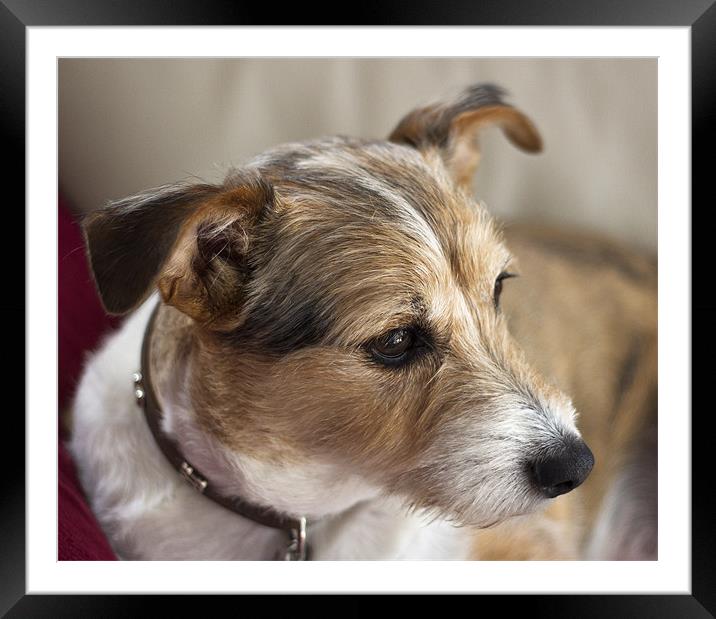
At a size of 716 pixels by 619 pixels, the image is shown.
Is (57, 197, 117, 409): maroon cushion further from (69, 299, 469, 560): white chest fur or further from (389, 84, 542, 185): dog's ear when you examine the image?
(389, 84, 542, 185): dog's ear

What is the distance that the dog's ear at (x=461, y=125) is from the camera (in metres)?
2.48

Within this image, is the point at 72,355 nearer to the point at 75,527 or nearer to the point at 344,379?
the point at 75,527

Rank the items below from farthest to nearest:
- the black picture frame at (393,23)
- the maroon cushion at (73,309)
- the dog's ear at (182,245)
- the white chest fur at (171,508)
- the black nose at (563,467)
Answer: the white chest fur at (171,508), the maroon cushion at (73,309), the black picture frame at (393,23), the black nose at (563,467), the dog's ear at (182,245)

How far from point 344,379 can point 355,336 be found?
0.44 ft

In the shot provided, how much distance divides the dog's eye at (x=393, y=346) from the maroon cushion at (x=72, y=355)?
Result: 0.84 meters

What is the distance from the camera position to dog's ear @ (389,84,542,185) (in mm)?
2482

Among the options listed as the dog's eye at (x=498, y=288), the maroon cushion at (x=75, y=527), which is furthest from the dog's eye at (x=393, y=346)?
the maroon cushion at (x=75, y=527)

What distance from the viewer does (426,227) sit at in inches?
83.1

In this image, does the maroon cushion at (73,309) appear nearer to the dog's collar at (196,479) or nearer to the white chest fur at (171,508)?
the white chest fur at (171,508)

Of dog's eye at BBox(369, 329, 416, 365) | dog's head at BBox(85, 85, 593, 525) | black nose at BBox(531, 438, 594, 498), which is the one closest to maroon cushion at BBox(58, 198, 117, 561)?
dog's head at BBox(85, 85, 593, 525)

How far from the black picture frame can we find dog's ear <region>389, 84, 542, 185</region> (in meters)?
0.35

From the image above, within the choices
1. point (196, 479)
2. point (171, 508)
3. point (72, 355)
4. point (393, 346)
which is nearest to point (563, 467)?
point (393, 346)

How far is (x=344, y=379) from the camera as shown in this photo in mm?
2047

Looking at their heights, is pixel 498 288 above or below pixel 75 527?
above
